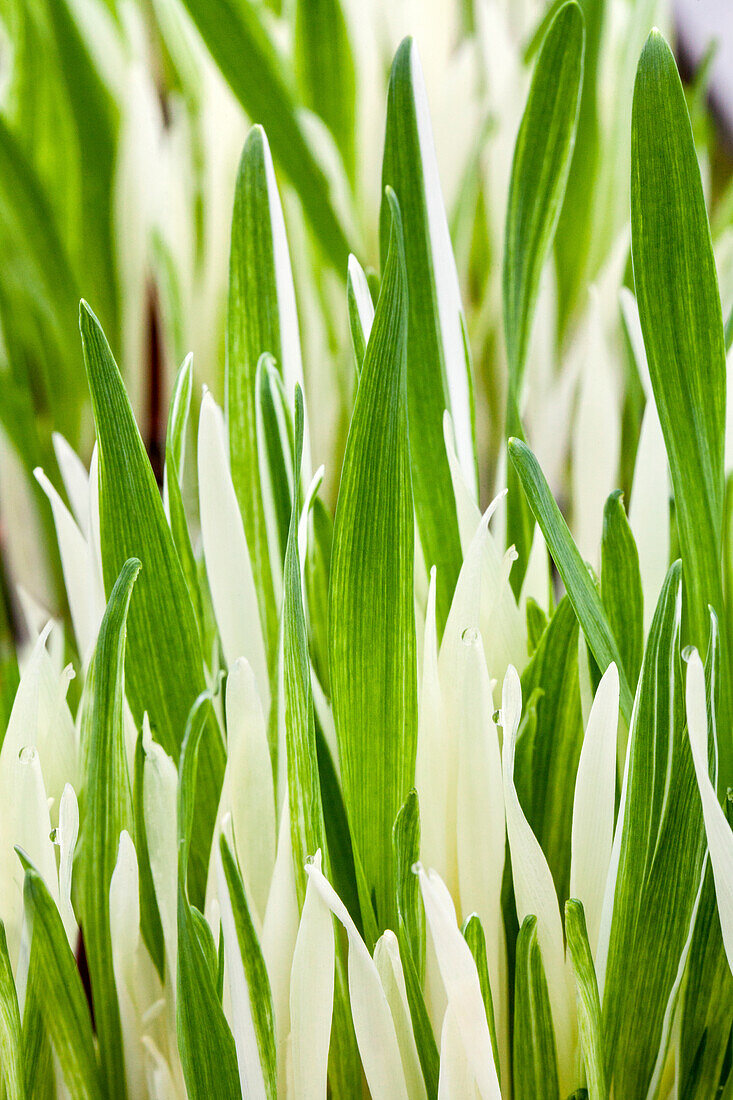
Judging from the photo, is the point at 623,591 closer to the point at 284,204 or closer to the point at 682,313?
the point at 682,313

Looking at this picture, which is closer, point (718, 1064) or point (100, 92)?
point (718, 1064)

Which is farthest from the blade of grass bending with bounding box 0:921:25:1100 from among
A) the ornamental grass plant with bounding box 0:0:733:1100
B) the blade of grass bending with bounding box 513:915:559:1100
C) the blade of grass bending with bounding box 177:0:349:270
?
the blade of grass bending with bounding box 177:0:349:270

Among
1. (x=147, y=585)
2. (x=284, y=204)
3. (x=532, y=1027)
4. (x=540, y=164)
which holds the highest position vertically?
(x=284, y=204)

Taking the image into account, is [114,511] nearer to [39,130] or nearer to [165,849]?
[165,849]

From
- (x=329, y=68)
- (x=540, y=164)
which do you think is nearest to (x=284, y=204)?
(x=329, y=68)

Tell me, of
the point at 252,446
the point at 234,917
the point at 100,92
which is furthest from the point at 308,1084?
the point at 100,92

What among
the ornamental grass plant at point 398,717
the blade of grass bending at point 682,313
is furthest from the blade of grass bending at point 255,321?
the blade of grass bending at point 682,313

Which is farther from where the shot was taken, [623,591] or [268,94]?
[268,94]

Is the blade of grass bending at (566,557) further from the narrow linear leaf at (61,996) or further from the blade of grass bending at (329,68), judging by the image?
the blade of grass bending at (329,68)
